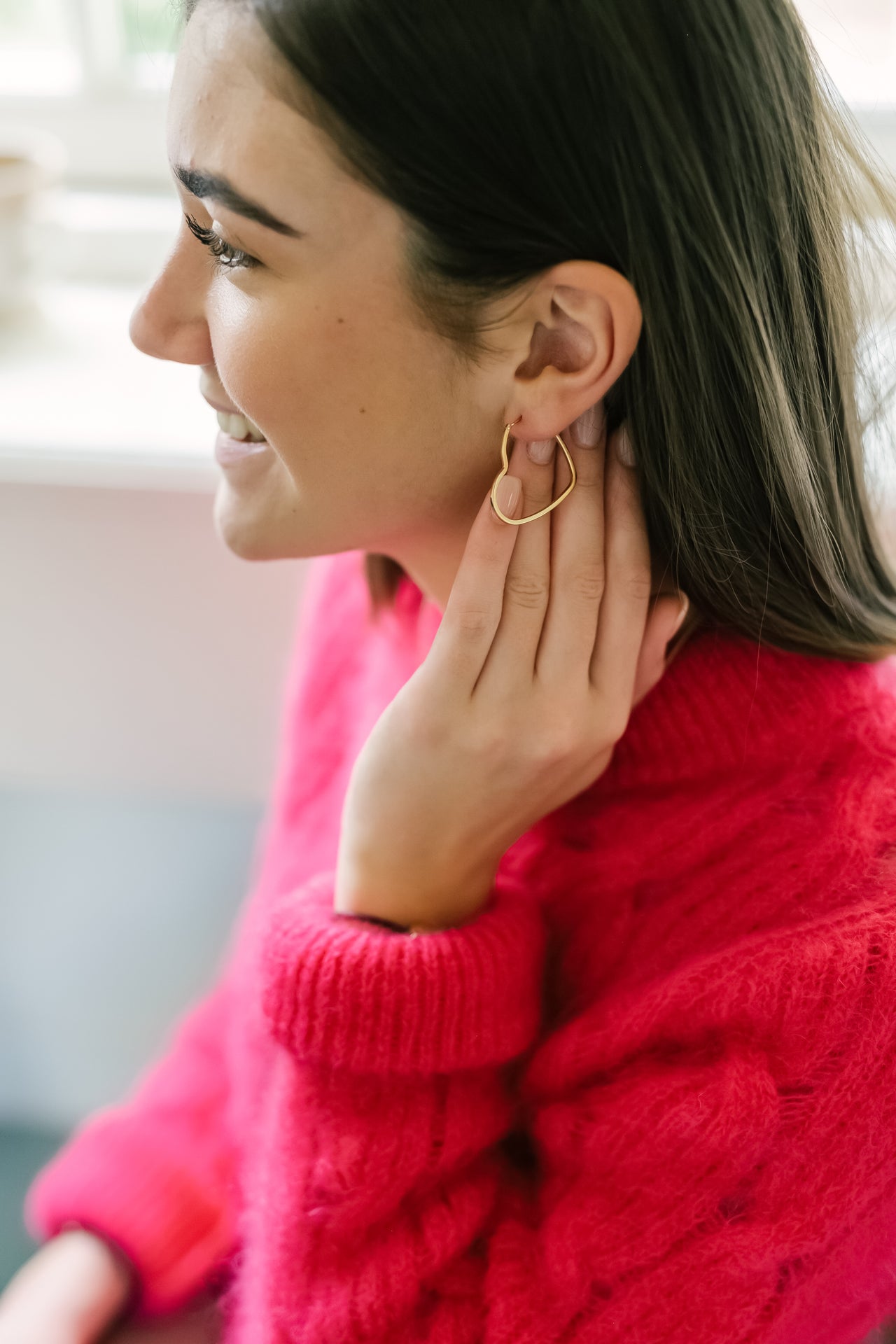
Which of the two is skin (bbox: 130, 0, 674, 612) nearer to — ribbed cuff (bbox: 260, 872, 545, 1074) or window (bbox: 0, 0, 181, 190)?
ribbed cuff (bbox: 260, 872, 545, 1074)

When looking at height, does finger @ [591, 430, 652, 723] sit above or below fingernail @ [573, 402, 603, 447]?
below

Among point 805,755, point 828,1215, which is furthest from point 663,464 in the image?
point 828,1215

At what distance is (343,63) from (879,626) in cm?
50

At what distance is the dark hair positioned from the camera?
643 mm

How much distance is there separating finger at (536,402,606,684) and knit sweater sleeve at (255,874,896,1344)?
0.61 feet

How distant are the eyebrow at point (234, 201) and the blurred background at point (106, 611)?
38 cm

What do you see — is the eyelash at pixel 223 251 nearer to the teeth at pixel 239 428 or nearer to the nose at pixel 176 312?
the nose at pixel 176 312

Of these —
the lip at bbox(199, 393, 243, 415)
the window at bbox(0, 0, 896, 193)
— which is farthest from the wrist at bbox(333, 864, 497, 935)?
the window at bbox(0, 0, 896, 193)

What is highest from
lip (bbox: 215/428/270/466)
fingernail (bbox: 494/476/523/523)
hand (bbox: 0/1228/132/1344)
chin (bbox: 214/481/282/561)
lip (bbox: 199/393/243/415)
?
fingernail (bbox: 494/476/523/523)

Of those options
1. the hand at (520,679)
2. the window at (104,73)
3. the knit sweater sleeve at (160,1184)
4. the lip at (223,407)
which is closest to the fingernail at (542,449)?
the hand at (520,679)

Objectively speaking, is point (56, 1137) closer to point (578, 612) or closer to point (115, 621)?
point (115, 621)

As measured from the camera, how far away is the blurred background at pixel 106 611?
1109 mm

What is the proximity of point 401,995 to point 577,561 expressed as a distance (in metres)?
0.30

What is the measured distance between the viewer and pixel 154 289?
2.62ft
